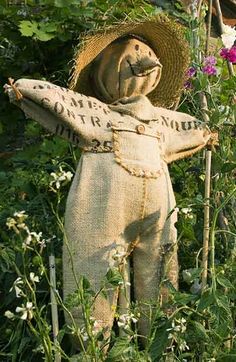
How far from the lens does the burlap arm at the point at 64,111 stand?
7.73 feet

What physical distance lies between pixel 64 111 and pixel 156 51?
0.47 meters

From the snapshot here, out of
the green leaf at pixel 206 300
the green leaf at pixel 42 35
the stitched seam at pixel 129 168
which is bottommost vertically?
the green leaf at pixel 206 300

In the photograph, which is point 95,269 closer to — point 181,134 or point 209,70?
point 181,134

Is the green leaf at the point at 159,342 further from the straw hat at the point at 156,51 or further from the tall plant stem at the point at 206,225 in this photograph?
the straw hat at the point at 156,51

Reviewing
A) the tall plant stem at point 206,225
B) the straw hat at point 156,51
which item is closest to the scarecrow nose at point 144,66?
the straw hat at point 156,51

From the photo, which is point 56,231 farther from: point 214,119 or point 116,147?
point 214,119

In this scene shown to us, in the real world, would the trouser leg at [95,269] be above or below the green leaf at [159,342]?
above

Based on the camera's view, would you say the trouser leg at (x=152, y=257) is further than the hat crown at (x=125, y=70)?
No

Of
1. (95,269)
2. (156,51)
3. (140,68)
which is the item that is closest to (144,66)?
(140,68)

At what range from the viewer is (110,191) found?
2.35 m

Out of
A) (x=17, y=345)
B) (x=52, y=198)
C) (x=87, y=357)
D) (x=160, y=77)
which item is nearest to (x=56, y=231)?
(x=52, y=198)

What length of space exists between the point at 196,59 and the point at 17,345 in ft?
3.78

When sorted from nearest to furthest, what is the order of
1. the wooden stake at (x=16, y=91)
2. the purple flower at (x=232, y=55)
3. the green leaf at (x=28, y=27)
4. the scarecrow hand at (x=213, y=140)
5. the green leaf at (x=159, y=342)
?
the green leaf at (x=159, y=342), the wooden stake at (x=16, y=91), the scarecrow hand at (x=213, y=140), the purple flower at (x=232, y=55), the green leaf at (x=28, y=27)

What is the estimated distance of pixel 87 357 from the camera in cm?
197
